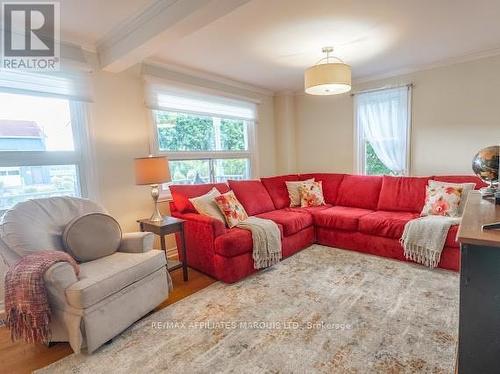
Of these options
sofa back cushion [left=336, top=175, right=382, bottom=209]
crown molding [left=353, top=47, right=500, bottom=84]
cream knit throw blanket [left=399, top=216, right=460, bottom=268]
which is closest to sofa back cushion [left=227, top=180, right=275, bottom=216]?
sofa back cushion [left=336, top=175, right=382, bottom=209]

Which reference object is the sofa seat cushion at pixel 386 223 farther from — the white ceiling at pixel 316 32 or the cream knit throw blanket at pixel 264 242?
the white ceiling at pixel 316 32

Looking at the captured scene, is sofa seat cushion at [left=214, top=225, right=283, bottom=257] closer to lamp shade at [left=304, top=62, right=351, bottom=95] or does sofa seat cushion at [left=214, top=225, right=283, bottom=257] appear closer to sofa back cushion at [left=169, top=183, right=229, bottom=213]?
sofa back cushion at [left=169, top=183, right=229, bottom=213]

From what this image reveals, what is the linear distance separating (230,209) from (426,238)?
6.40 ft

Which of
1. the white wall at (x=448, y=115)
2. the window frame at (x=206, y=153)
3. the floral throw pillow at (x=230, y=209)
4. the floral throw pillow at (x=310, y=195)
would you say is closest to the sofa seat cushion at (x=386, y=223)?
the floral throw pillow at (x=310, y=195)

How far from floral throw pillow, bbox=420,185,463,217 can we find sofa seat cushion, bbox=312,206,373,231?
2.12 feet

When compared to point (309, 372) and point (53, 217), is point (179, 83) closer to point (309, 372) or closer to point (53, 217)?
point (53, 217)

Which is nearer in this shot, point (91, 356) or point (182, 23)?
point (91, 356)

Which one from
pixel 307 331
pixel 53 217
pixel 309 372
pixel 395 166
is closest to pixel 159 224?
pixel 53 217

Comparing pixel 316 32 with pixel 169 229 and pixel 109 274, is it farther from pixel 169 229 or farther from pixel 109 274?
pixel 109 274

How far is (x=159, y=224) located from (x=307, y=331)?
5.10ft

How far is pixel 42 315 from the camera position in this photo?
5.47 feet

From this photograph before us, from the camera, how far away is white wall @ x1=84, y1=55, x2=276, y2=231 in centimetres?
278

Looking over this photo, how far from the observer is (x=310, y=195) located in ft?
13.1

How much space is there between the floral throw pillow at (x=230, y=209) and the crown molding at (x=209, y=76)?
5.20ft
